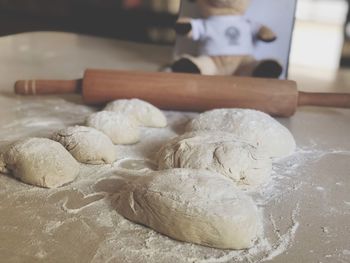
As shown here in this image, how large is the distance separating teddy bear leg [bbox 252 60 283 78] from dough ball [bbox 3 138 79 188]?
2.53ft

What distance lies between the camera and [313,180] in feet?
3.08

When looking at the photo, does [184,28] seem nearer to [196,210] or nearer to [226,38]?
[226,38]

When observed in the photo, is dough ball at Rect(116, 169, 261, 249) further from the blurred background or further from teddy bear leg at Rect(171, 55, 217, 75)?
the blurred background

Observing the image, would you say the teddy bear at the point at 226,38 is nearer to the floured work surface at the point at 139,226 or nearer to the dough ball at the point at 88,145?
the floured work surface at the point at 139,226

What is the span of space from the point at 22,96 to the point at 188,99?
1.62ft

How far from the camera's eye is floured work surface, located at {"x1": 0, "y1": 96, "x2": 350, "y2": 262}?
2.26ft

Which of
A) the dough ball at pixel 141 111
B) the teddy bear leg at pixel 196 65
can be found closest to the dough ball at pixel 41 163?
the dough ball at pixel 141 111

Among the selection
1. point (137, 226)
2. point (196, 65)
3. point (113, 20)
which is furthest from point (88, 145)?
point (113, 20)

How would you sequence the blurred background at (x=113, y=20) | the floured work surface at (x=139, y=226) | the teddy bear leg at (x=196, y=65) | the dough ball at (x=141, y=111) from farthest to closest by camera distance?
the blurred background at (x=113, y=20) → the teddy bear leg at (x=196, y=65) → the dough ball at (x=141, y=111) → the floured work surface at (x=139, y=226)

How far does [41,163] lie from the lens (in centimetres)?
84

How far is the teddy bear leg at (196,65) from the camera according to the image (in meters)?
1.43

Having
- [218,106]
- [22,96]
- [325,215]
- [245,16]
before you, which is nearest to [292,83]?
[218,106]

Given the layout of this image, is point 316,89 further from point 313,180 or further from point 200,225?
point 200,225

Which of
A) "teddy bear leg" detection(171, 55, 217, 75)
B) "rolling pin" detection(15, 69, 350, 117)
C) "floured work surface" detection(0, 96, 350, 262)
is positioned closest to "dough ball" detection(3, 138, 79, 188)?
"floured work surface" detection(0, 96, 350, 262)
